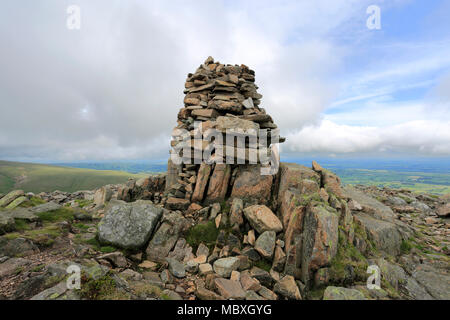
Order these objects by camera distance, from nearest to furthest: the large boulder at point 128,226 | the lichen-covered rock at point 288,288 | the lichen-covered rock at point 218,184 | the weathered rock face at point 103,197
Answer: the lichen-covered rock at point 288,288
the large boulder at point 128,226
the lichen-covered rock at point 218,184
the weathered rock face at point 103,197

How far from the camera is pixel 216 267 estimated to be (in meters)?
10.6

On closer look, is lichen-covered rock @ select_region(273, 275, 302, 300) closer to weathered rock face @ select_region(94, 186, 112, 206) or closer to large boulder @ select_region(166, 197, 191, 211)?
large boulder @ select_region(166, 197, 191, 211)

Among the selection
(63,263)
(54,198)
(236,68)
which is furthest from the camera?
(54,198)

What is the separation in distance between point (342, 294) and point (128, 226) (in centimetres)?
1221

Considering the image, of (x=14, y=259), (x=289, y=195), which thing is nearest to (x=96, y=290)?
(x=14, y=259)

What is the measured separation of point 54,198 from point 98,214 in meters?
16.4

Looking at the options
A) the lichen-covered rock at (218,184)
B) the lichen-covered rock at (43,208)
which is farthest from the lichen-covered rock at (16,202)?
the lichen-covered rock at (218,184)

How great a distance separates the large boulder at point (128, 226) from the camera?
448 inches

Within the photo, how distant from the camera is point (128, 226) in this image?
11867mm

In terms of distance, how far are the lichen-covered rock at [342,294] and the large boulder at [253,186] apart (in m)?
6.95

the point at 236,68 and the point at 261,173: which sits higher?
the point at 236,68

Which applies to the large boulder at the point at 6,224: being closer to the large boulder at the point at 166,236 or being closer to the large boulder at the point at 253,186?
the large boulder at the point at 166,236

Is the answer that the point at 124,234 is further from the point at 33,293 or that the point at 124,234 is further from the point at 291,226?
the point at 291,226

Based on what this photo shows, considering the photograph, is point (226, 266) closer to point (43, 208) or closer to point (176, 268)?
point (176, 268)
